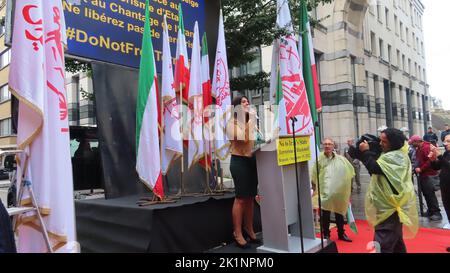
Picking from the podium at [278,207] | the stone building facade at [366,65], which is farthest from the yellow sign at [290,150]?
the stone building facade at [366,65]

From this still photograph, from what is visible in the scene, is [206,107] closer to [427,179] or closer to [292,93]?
[292,93]

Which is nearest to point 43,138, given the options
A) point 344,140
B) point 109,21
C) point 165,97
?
point 165,97

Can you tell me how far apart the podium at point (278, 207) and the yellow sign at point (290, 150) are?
102mm

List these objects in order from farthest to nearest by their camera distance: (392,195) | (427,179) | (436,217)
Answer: (427,179) < (436,217) < (392,195)

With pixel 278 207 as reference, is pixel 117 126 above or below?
above

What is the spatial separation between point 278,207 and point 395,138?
145 centimetres

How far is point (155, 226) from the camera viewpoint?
12.4 feet

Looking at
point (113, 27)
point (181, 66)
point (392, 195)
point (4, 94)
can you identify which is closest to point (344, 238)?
point (392, 195)

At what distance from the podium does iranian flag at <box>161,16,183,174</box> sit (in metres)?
1.52

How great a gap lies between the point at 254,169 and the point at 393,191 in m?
1.54

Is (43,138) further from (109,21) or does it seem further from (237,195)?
(109,21)

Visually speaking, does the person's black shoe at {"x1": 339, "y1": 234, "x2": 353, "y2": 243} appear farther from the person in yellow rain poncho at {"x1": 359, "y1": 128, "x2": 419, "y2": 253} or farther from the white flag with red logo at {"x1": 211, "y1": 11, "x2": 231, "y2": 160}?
the white flag with red logo at {"x1": 211, "y1": 11, "x2": 231, "y2": 160}

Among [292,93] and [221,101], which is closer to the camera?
[292,93]

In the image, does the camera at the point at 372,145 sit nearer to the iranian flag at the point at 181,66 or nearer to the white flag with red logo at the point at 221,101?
the white flag with red logo at the point at 221,101
